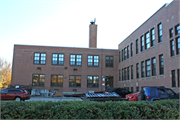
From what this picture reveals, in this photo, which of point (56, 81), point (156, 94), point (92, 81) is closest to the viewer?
point (156, 94)

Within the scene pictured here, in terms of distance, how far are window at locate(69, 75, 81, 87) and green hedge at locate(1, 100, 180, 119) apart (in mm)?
29706

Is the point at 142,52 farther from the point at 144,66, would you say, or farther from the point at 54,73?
the point at 54,73

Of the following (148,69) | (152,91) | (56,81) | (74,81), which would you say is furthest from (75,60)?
(152,91)

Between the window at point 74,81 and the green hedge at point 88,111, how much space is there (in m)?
29.7

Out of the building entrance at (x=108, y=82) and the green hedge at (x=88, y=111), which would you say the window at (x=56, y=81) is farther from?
the green hedge at (x=88, y=111)

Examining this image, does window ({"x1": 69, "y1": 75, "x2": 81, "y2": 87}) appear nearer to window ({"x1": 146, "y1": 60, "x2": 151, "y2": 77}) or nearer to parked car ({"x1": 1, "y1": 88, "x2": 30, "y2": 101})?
window ({"x1": 146, "y1": 60, "x2": 151, "y2": 77})

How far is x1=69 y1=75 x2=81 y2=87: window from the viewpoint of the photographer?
121 ft

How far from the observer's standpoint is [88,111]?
691 centimetres

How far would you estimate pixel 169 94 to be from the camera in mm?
15055

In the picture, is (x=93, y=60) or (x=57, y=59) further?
(x=93, y=60)

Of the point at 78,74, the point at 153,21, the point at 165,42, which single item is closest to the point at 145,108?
the point at 165,42

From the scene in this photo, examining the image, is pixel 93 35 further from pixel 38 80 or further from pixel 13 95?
pixel 13 95

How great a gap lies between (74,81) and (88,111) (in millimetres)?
30291

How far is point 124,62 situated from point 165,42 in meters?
13.9
